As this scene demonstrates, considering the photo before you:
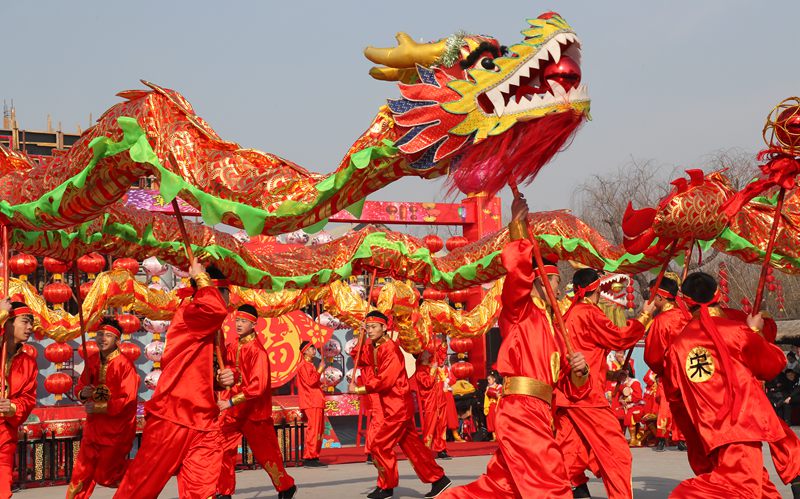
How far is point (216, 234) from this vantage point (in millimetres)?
7516

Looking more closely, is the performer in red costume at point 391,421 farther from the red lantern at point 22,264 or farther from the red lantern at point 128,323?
the red lantern at point 22,264

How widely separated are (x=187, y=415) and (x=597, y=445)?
9.03ft

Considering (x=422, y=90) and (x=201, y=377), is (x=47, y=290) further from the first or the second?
(x=422, y=90)

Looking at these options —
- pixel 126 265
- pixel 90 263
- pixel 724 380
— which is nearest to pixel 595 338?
pixel 724 380

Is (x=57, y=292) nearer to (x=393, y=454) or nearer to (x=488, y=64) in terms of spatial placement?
(x=393, y=454)

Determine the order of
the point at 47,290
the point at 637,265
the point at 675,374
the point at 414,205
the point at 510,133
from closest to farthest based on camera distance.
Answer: the point at 510,133, the point at 675,374, the point at 637,265, the point at 47,290, the point at 414,205

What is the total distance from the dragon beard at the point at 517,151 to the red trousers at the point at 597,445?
7.07 feet

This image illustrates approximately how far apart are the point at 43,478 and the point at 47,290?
2.23m

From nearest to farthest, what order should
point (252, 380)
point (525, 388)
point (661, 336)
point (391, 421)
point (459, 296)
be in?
1. point (525, 388)
2. point (661, 336)
3. point (252, 380)
4. point (391, 421)
5. point (459, 296)

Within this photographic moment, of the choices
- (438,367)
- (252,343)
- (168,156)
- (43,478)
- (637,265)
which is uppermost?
(168,156)

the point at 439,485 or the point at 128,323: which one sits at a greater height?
Answer: the point at 128,323

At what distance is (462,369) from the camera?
48.4ft

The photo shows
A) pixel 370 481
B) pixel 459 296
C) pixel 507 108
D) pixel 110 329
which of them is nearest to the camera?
pixel 507 108

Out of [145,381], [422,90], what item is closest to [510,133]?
[422,90]
